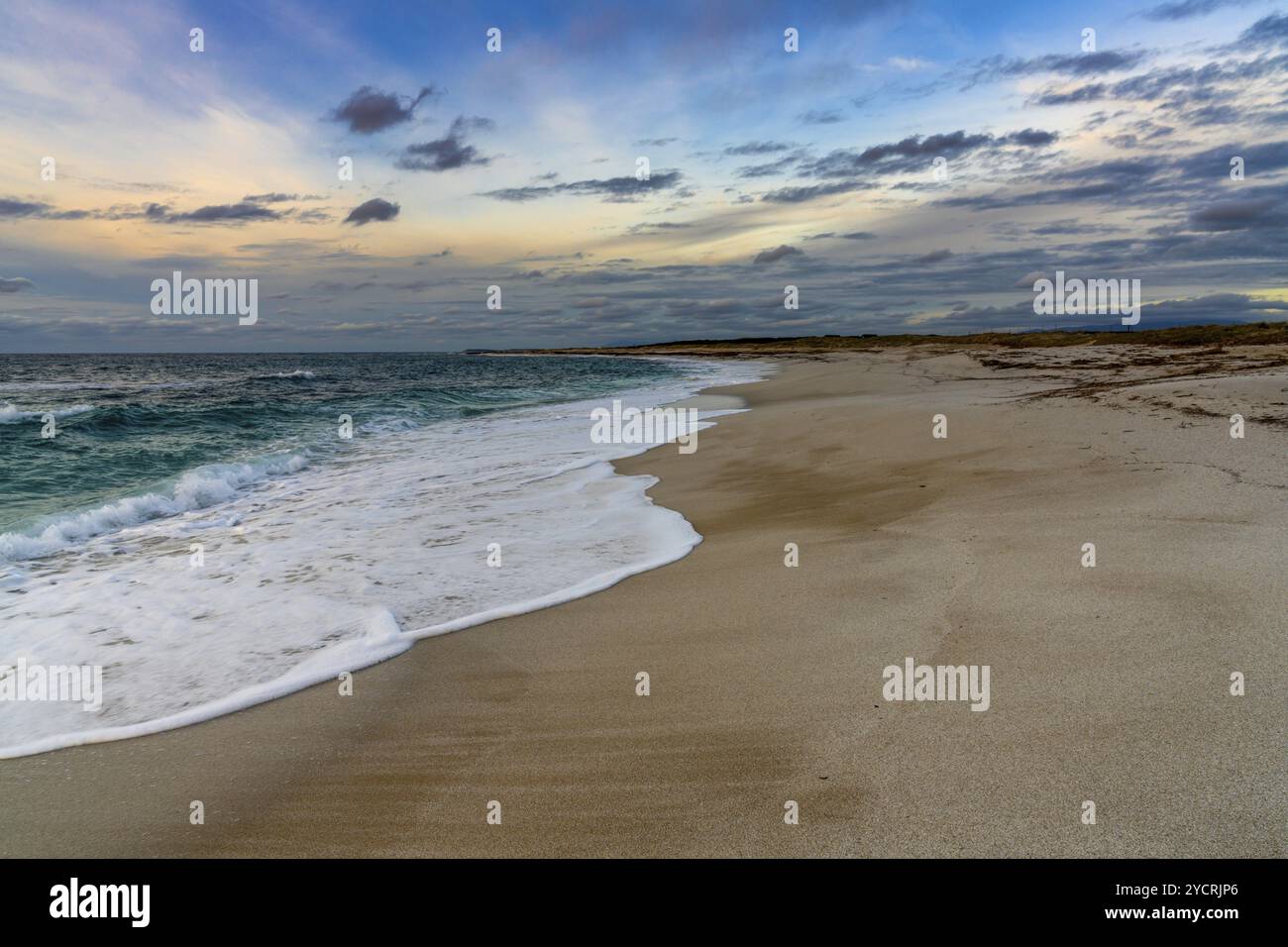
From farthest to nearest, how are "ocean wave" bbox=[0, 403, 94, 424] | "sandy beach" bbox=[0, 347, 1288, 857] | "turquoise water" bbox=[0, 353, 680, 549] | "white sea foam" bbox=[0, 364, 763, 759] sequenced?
"ocean wave" bbox=[0, 403, 94, 424], "turquoise water" bbox=[0, 353, 680, 549], "white sea foam" bbox=[0, 364, 763, 759], "sandy beach" bbox=[0, 347, 1288, 857]

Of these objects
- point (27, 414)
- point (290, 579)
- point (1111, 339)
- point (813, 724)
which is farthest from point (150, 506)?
point (1111, 339)

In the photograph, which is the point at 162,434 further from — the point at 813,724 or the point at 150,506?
the point at 813,724

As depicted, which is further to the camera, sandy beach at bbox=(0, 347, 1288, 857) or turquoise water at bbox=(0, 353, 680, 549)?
turquoise water at bbox=(0, 353, 680, 549)

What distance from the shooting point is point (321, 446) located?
1848cm

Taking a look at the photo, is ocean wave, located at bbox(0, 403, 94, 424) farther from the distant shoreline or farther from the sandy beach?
the distant shoreline

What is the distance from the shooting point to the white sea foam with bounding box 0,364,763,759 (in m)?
4.81

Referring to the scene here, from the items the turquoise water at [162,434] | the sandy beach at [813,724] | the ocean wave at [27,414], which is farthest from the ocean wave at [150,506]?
the ocean wave at [27,414]

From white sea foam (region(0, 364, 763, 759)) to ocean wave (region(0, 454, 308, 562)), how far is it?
89 millimetres

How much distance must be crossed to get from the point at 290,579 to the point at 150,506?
5.99 metres

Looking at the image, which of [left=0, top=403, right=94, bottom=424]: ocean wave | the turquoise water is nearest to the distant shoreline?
the turquoise water

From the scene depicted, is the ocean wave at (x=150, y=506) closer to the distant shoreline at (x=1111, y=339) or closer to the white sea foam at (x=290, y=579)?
the white sea foam at (x=290, y=579)

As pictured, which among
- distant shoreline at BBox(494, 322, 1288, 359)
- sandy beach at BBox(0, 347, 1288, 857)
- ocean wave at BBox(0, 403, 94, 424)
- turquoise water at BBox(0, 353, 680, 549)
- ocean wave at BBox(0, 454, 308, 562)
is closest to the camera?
sandy beach at BBox(0, 347, 1288, 857)
